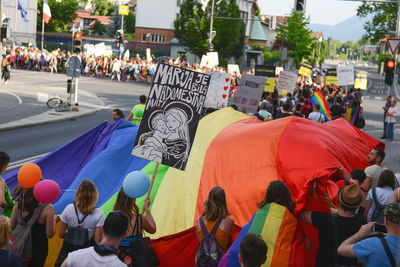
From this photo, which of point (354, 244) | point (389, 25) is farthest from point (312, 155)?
point (389, 25)

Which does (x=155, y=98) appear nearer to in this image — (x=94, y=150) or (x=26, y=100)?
(x=94, y=150)

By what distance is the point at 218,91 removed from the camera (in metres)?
17.6

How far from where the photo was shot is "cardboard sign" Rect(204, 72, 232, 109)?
17.5m

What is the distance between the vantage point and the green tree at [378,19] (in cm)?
6038

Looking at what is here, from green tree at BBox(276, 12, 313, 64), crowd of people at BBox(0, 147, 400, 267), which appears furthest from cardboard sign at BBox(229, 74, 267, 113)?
green tree at BBox(276, 12, 313, 64)

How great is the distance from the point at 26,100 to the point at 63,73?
18.8 m

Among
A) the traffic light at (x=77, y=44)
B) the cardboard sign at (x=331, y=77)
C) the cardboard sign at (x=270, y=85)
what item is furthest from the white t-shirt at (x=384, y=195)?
the cardboard sign at (x=331, y=77)

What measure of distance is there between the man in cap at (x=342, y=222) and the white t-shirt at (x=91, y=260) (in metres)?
2.24

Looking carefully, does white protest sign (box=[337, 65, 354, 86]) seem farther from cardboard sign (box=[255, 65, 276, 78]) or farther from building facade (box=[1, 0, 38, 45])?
building facade (box=[1, 0, 38, 45])

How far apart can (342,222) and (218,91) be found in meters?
12.3

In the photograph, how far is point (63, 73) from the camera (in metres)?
46.2

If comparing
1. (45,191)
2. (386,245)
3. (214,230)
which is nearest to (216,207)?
(214,230)

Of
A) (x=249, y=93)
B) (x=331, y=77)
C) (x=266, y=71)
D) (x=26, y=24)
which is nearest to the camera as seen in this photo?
(x=249, y=93)

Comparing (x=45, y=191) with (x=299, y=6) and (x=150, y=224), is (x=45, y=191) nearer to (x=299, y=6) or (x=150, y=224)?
(x=150, y=224)
